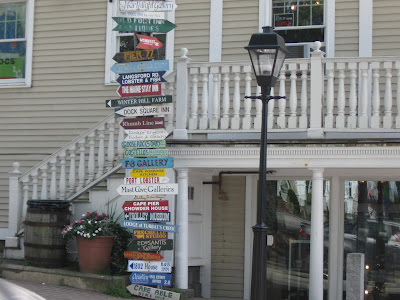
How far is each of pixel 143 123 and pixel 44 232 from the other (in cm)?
230

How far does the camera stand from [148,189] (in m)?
9.34

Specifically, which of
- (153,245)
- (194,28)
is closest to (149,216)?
(153,245)

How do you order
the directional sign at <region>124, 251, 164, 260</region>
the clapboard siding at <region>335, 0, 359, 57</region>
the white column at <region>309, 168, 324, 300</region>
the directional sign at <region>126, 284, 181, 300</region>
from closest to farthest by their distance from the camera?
1. the white column at <region>309, 168, 324, 300</region>
2. the directional sign at <region>126, 284, 181, 300</region>
3. the directional sign at <region>124, 251, 164, 260</region>
4. the clapboard siding at <region>335, 0, 359, 57</region>

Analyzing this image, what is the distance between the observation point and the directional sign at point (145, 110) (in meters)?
9.38

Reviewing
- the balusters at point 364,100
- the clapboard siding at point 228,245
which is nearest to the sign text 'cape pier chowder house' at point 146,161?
the clapboard siding at point 228,245

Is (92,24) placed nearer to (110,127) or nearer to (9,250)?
(110,127)

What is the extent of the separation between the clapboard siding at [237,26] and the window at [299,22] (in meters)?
0.40

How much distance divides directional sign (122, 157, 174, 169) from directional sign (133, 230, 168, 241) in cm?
92

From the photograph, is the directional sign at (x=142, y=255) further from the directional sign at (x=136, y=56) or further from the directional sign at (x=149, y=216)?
the directional sign at (x=136, y=56)

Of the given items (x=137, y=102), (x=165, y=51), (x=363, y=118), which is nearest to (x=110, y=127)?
(x=137, y=102)

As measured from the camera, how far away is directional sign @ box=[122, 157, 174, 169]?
9.30 metres

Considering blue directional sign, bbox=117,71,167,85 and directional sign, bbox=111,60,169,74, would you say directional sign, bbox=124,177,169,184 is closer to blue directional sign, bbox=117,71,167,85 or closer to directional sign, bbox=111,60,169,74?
blue directional sign, bbox=117,71,167,85

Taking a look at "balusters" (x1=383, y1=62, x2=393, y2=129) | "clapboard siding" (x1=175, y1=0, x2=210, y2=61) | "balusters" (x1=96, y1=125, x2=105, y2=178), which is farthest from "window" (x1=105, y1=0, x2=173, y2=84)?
"balusters" (x1=383, y1=62, x2=393, y2=129)

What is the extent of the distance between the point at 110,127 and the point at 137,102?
1222mm
